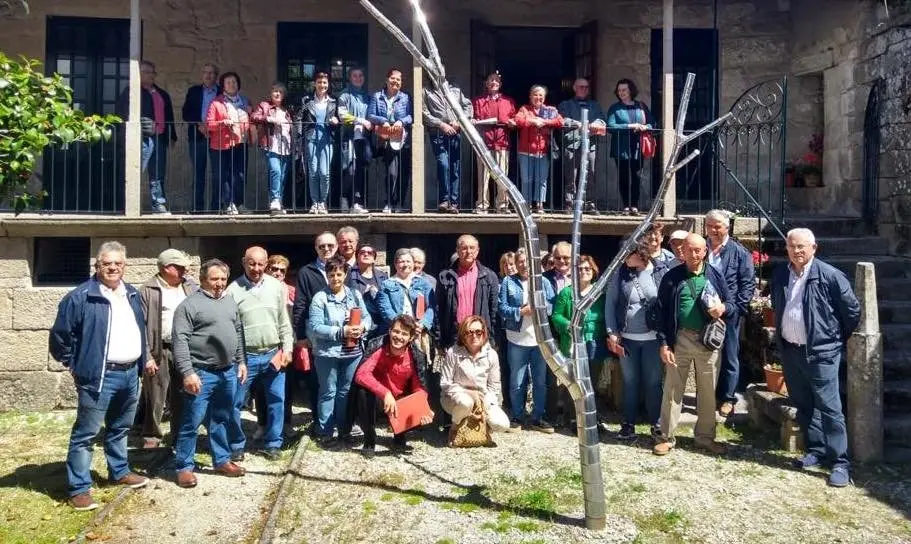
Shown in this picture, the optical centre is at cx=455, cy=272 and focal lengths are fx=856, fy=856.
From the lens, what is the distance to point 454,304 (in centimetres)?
725

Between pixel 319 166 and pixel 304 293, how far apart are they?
6.97ft

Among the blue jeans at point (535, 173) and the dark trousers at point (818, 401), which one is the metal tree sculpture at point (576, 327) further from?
the blue jeans at point (535, 173)

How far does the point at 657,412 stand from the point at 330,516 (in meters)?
2.91

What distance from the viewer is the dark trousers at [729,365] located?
6934mm

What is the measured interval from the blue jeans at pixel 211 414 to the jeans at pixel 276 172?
306 cm

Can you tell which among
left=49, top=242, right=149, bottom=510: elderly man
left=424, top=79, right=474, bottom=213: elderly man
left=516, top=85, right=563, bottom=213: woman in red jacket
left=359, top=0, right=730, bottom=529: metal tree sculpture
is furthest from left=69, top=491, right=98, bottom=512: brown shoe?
left=516, top=85, right=563, bottom=213: woman in red jacket

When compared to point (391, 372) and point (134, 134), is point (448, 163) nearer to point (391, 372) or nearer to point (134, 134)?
point (391, 372)

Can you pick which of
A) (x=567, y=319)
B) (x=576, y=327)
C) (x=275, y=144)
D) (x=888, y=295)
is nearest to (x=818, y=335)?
(x=567, y=319)

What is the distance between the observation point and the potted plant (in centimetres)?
720

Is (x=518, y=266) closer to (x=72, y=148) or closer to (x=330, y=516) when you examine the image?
(x=330, y=516)

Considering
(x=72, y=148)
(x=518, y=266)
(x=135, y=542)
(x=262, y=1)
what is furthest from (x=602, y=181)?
(x=135, y=542)

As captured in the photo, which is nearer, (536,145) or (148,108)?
(536,145)

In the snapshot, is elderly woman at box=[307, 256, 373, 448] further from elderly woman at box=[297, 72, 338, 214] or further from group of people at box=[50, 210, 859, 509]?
elderly woman at box=[297, 72, 338, 214]

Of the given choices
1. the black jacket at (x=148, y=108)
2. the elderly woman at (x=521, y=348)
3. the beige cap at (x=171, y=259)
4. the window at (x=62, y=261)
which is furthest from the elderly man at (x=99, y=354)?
the window at (x=62, y=261)
